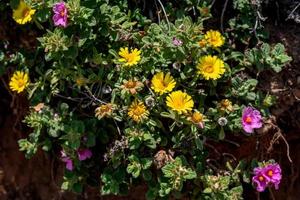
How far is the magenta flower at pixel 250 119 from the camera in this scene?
2705mm

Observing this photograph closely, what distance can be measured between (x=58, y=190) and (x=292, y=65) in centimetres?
133

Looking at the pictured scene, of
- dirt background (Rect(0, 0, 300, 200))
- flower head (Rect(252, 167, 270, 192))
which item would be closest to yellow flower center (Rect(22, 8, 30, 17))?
dirt background (Rect(0, 0, 300, 200))

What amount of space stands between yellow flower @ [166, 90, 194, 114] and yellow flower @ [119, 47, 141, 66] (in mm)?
205

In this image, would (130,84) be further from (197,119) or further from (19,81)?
(19,81)

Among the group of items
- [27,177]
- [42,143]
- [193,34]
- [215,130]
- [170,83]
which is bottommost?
[27,177]

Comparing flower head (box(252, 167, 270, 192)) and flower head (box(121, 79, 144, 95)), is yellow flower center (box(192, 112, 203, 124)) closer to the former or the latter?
flower head (box(121, 79, 144, 95))

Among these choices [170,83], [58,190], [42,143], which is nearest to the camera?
[170,83]

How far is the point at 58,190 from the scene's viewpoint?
3.32 meters

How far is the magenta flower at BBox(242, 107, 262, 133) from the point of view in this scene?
2.71 m

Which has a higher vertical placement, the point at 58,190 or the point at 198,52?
the point at 198,52

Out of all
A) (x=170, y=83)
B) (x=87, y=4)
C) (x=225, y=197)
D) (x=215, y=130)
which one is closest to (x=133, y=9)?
(x=87, y=4)

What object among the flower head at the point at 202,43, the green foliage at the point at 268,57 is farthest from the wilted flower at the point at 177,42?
the green foliage at the point at 268,57

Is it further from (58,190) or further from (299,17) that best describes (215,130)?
(58,190)

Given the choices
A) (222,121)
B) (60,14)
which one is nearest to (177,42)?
(222,121)
